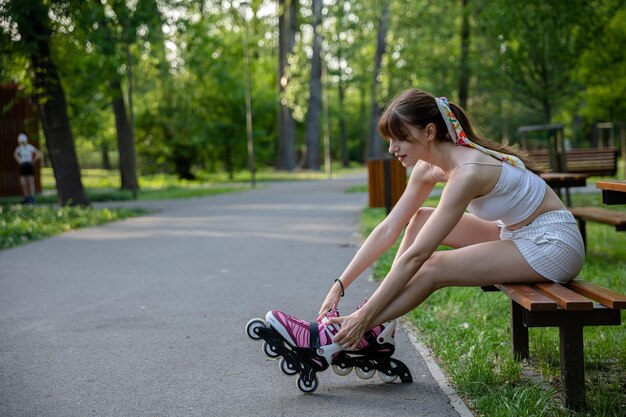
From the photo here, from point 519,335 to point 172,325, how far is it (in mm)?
2520

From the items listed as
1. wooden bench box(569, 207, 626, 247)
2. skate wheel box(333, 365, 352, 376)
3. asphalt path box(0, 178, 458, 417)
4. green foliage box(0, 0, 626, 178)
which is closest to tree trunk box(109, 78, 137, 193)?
green foliage box(0, 0, 626, 178)

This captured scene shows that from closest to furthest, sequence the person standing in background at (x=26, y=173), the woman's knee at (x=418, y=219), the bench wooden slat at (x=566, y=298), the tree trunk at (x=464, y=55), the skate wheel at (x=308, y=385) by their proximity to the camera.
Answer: the bench wooden slat at (x=566, y=298), the skate wheel at (x=308, y=385), the woman's knee at (x=418, y=219), the person standing in background at (x=26, y=173), the tree trunk at (x=464, y=55)

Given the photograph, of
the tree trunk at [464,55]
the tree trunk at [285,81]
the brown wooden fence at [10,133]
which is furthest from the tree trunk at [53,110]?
the tree trunk at [285,81]

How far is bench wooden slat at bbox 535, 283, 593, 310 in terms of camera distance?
335 cm

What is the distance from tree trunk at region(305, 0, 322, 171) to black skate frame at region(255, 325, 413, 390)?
35.1 meters

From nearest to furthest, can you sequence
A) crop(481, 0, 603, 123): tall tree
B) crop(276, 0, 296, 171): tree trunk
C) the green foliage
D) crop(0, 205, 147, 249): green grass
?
1. crop(0, 205, 147, 249): green grass
2. the green foliage
3. crop(481, 0, 603, 123): tall tree
4. crop(276, 0, 296, 171): tree trunk

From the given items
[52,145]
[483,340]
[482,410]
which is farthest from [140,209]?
[482,410]

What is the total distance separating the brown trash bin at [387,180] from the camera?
38.9 feet

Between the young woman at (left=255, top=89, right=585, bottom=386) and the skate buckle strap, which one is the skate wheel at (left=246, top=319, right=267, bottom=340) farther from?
the skate buckle strap

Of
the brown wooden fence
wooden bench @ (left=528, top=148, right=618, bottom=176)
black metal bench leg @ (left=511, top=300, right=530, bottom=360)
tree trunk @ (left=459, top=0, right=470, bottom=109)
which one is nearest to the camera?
black metal bench leg @ (left=511, top=300, right=530, bottom=360)

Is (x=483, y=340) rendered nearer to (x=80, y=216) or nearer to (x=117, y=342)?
(x=117, y=342)

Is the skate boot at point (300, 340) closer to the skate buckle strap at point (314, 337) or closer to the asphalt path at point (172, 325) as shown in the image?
the skate buckle strap at point (314, 337)

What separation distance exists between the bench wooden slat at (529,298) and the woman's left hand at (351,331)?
0.71 metres

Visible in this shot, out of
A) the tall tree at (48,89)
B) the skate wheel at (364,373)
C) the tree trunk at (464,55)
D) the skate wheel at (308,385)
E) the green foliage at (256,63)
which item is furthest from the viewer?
the tree trunk at (464,55)
